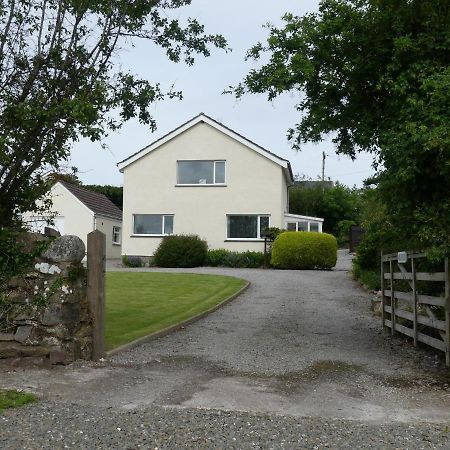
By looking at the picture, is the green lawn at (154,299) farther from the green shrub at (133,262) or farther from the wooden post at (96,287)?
the green shrub at (133,262)

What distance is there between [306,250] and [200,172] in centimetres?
799

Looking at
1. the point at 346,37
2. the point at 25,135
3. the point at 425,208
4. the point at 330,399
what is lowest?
the point at 330,399

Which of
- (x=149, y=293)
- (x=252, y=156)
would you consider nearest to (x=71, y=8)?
(x=149, y=293)

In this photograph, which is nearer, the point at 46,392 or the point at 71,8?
the point at 46,392

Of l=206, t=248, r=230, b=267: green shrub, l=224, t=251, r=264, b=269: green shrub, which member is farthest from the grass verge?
l=206, t=248, r=230, b=267: green shrub

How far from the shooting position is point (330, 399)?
21.7ft

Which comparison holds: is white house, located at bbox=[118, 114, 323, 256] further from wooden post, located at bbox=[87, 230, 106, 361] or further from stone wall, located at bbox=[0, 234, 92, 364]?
stone wall, located at bbox=[0, 234, 92, 364]

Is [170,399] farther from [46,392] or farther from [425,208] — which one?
[425,208]

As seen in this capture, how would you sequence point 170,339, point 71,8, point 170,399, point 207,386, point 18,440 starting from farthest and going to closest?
1. point 170,339
2. point 71,8
3. point 207,386
4. point 170,399
5. point 18,440

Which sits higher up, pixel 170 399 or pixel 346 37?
pixel 346 37

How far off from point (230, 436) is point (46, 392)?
245 cm

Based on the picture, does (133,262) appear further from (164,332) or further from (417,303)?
(417,303)

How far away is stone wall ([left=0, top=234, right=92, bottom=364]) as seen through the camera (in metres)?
7.65

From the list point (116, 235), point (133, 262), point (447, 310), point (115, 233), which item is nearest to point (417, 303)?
point (447, 310)
